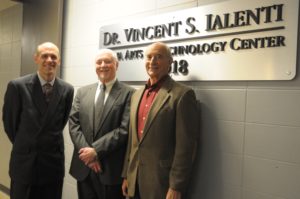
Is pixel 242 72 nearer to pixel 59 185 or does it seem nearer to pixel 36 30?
pixel 59 185

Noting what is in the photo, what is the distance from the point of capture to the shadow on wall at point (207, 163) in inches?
79.9

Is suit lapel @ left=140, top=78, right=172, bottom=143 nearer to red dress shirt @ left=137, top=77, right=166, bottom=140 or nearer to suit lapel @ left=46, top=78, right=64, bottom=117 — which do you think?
red dress shirt @ left=137, top=77, right=166, bottom=140

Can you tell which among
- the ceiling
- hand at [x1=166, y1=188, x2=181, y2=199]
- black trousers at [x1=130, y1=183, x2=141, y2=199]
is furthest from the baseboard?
hand at [x1=166, y1=188, x2=181, y2=199]

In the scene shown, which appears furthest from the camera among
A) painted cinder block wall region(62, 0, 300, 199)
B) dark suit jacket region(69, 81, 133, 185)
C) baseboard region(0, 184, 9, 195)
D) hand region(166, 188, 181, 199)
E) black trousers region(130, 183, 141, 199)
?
baseboard region(0, 184, 9, 195)

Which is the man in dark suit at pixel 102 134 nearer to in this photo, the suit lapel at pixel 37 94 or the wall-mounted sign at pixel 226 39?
the suit lapel at pixel 37 94

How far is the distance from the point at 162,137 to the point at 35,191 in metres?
1.11

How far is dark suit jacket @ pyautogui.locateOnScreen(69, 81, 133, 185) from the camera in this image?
2.15 m

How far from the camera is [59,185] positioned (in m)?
2.45

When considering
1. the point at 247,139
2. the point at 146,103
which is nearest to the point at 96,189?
the point at 146,103

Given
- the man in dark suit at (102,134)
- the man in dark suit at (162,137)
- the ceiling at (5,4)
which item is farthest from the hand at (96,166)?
the ceiling at (5,4)

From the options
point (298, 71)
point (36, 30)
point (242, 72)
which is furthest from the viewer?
point (36, 30)

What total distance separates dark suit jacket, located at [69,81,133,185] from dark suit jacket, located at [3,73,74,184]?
0.16m

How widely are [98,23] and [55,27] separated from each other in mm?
629

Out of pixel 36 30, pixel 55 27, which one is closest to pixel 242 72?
pixel 55 27
